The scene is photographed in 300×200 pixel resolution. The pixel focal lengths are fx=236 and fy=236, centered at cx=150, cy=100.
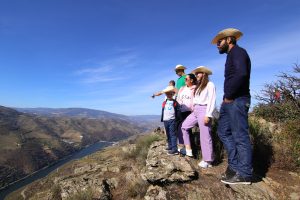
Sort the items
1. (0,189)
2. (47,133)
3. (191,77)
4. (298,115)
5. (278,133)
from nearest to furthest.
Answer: (191,77)
(278,133)
(298,115)
(0,189)
(47,133)

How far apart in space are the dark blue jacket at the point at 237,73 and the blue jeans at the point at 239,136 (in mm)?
178

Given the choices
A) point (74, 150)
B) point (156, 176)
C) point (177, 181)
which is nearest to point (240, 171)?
point (177, 181)

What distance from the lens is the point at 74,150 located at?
156 metres

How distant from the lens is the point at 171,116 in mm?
6715

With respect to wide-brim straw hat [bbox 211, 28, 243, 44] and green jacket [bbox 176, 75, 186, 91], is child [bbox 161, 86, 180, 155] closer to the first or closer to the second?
green jacket [bbox 176, 75, 186, 91]

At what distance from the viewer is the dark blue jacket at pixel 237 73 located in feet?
14.5

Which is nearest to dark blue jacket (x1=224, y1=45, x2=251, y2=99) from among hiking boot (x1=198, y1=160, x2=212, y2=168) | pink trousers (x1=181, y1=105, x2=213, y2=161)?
pink trousers (x1=181, y1=105, x2=213, y2=161)

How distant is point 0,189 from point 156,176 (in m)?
109

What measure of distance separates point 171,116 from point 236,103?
236cm

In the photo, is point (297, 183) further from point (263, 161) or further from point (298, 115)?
point (298, 115)

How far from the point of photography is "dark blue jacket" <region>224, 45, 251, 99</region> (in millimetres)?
4434

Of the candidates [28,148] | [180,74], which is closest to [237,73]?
[180,74]

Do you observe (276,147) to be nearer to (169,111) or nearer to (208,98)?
(208,98)

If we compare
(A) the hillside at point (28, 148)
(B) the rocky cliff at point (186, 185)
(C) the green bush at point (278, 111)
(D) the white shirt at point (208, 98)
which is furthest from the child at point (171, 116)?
(A) the hillside at point (28, 148)
